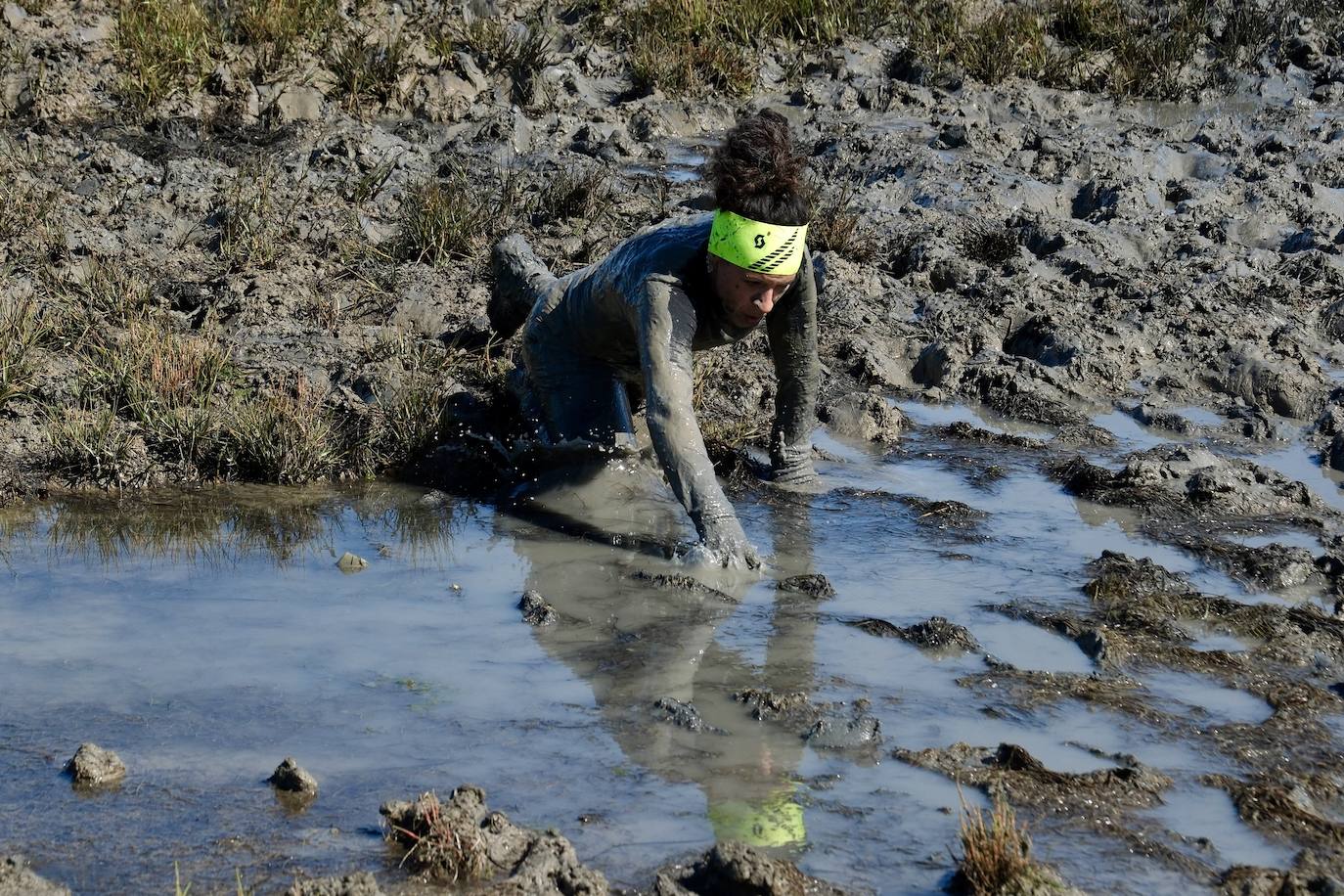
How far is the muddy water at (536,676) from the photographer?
3.83m

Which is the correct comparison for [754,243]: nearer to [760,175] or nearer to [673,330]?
[760,175]

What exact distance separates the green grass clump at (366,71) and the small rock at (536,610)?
6461 millimetres

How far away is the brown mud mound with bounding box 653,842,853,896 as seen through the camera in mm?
3523

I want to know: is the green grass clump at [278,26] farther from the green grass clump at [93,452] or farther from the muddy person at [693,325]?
the muddy person at [693,325]

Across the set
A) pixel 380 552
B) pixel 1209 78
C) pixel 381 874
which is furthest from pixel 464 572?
pixel 1209 78

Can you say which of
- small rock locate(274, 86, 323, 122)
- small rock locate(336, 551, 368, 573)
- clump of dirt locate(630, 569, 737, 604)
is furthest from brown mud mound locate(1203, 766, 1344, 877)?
small rock locate(274, 86, 323, 122)

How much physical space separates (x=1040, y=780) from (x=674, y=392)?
2014mm

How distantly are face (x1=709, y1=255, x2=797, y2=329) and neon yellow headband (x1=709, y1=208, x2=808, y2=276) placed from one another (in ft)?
0.10

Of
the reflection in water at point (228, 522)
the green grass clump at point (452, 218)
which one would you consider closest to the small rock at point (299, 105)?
the green grass clump at point (452, 218)

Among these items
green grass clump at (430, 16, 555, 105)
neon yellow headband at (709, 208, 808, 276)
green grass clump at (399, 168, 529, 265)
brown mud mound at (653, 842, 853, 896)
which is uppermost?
green grass clump at (430, 16, 555, 105)

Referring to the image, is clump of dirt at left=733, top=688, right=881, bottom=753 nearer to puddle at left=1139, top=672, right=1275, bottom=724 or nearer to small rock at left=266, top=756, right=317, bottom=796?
puddle at left=1139, top=672, right=1275, bottom=724

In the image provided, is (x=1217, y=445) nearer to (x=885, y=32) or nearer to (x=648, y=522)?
(x=648, y=522)

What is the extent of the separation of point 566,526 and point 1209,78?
9.30 meters

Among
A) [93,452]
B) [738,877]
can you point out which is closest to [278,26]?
[93,452]
